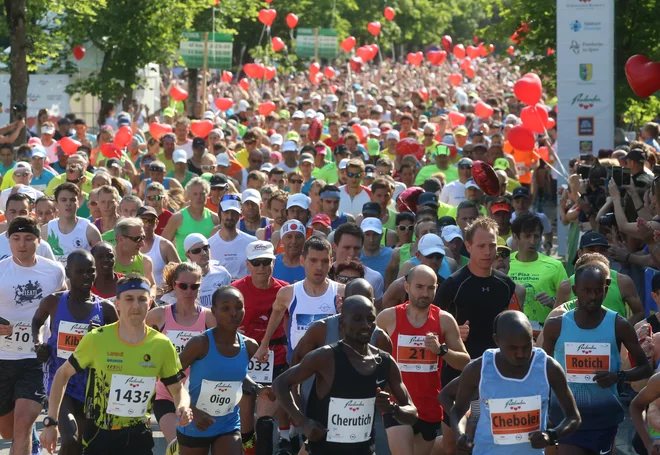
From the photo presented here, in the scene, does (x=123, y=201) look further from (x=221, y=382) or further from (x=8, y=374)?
(x=221, y=382)

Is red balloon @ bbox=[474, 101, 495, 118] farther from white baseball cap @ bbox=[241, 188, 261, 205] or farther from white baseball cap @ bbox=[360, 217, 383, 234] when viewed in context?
white baseball cap @ bbox=[360, 217, 383, 234]

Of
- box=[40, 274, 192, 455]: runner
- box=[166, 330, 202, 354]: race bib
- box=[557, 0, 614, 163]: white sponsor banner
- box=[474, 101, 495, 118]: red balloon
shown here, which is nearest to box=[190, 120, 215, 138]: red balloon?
box=[557, 0, 614, 163]: white sponsor banner

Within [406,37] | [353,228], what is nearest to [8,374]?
[353,228]

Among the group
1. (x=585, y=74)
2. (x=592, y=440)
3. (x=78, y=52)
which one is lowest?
(x=592, y=440)

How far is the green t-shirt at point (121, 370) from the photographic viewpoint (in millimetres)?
7199

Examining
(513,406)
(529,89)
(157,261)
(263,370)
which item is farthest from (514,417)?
(529,89)

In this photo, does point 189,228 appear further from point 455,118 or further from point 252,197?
point 455,118

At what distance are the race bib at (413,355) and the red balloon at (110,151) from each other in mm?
10758

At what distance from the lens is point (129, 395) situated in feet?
23.7

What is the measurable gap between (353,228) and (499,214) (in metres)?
2.62

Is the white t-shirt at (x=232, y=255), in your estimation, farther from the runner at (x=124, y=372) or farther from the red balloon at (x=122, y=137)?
the red balloon at (x=122, y=137)

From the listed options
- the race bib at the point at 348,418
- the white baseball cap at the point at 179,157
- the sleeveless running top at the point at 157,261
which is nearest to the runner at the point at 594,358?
the race bib at the point at 348,418

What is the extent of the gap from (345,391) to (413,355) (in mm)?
1527

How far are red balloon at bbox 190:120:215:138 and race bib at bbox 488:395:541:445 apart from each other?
14234 mm
